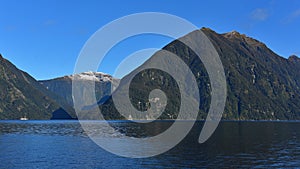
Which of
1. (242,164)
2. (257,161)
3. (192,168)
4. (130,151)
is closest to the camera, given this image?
(192,168)

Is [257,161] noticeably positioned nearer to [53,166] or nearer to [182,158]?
[182,158]

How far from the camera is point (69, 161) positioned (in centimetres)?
8006

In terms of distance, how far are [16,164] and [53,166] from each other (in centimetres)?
972

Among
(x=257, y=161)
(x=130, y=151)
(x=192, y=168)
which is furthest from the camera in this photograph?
(x=130, y=151)

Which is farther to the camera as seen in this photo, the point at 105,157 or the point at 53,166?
the point at 105,157

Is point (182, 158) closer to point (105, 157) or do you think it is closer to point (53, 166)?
point (105, 157)

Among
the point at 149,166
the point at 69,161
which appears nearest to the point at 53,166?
the point at 69,161

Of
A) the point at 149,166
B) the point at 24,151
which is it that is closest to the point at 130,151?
the point at 149,166

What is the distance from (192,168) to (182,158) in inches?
553

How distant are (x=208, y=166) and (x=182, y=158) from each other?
12422 millimetres

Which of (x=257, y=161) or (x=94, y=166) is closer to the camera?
(x=94, y=166)

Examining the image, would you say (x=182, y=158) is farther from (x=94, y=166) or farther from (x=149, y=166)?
(x=94, y=166)

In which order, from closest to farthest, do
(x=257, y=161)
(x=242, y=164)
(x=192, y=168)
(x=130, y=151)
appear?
1. (x=192, y=168)
2. (x=242, y=164)
3. (x=257, y=161)
4. (x=130, y=151)

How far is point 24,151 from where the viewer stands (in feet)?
320
